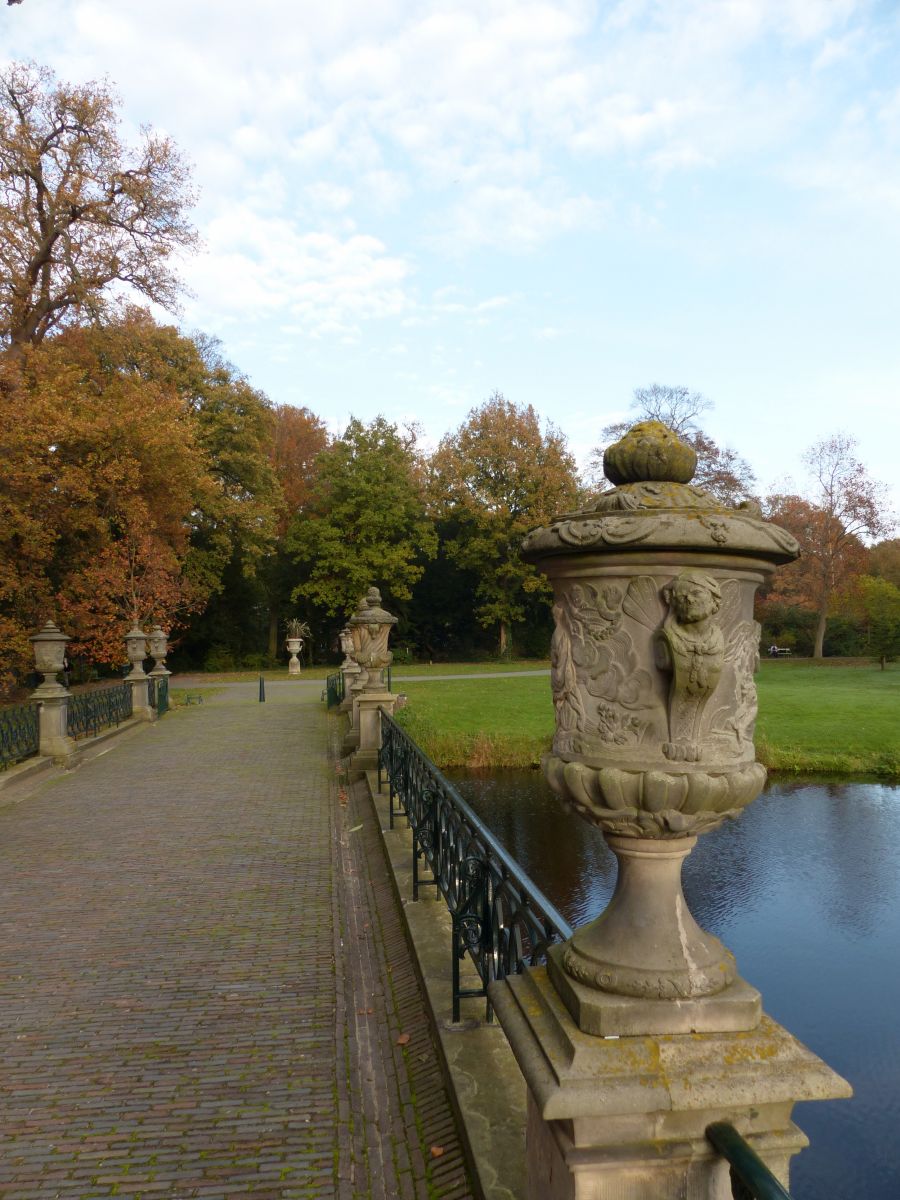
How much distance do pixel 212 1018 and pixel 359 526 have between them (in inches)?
1245

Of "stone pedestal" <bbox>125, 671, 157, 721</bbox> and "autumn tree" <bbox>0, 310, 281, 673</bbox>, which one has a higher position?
"autumn tree" <bbox>0, 310, 281, 673</bbox>

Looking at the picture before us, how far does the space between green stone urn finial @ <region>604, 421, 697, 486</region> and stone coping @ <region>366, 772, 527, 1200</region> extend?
2.27 m

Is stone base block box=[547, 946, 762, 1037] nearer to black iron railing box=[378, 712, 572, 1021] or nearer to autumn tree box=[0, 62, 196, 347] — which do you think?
black iron railing box=[378, 712, 572, 1021]

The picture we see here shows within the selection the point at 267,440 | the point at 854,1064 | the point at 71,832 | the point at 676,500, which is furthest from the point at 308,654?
the point at 676,500

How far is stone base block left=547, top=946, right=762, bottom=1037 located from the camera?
6.10 ft

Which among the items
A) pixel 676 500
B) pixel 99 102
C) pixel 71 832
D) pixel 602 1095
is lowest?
pixel 71 832

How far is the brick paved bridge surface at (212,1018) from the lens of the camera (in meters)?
3.04

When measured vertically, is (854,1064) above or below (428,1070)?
below

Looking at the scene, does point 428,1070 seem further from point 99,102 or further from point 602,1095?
point 99,102

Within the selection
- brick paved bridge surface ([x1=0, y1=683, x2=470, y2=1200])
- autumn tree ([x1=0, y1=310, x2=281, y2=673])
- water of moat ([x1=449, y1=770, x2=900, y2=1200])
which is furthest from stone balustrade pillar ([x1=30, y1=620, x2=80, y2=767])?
water of moat ([x1=449, y1=770, x2=900, y2=1200])

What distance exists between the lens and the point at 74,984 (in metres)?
4.62

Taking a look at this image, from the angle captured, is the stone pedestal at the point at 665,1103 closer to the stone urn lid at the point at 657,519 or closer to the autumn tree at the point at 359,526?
the stone urn lid at the point at 657,519

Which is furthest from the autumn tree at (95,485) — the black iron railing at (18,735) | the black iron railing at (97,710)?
the black iron railing at (18,735)

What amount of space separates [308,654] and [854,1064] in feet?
107
